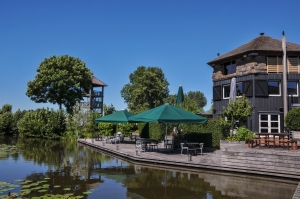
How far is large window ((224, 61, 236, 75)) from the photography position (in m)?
23.1

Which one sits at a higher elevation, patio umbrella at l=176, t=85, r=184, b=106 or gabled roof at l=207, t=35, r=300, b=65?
gabled roof at l=207, t=35, r=300, b=65

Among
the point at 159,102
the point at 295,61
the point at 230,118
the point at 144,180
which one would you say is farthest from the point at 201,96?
the point at 144,180

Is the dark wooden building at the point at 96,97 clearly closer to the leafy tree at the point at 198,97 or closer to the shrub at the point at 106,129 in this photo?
the shrub at the point at 106,129

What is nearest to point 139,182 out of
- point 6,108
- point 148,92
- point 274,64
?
point 274,64

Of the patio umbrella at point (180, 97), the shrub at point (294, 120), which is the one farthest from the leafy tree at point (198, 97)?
the shrub at point (294, 120)

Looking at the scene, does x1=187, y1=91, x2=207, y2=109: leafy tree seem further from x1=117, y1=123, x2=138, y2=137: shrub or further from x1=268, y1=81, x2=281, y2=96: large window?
x1=268, y1=81, x2=281, y2=96: large window

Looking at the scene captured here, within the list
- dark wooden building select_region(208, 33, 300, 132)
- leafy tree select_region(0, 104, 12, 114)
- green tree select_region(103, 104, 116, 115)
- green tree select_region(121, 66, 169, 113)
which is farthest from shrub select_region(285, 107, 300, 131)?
leafy tree select_region(0, 104, 12, 114)

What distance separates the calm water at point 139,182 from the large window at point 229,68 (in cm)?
1429

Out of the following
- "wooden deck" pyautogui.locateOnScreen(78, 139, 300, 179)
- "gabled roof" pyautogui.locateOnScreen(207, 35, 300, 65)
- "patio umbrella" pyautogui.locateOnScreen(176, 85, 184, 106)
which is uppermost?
"gabled roof" pyautogui.locateOnScreen(207, 35, 300, 65)

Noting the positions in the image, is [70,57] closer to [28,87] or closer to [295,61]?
[28,87]

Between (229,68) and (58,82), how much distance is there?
20098mm

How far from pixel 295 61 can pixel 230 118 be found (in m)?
9.55

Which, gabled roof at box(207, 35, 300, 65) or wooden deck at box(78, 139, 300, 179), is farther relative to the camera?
gabled roof at box(207, 35, 300, 65)

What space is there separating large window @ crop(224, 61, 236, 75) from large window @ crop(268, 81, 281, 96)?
10.8 feet
